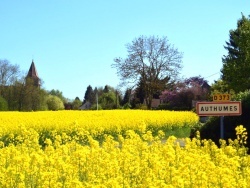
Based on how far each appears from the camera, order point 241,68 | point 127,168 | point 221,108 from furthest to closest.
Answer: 1. point 241,68
2. point 221,108
3. point 127,168

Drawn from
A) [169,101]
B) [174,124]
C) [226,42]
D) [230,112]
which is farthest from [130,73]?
[230,112]

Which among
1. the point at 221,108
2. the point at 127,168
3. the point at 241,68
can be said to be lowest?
the point at 127,168

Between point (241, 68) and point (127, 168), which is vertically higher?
point (241, 68)

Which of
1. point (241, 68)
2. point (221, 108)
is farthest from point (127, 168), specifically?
point (241, 68)

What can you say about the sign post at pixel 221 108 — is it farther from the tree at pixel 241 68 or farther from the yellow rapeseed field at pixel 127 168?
the tree at pixel 241 68

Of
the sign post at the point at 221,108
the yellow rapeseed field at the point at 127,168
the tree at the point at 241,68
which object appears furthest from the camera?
the tree at the point at 241,68

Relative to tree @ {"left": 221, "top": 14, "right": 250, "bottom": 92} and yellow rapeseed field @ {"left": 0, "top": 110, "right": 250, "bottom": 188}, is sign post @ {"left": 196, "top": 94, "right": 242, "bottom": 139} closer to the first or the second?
yellow rapeseed field @ {"left": 0, "top": 110, "right": 250, "bottom": 188}

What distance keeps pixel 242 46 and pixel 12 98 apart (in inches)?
1728

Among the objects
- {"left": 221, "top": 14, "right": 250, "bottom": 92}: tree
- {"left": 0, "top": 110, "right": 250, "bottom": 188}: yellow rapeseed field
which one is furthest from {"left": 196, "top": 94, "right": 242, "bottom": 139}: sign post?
{"left": 221, "top": 14, "right": 250, "bottom": 92}: tree

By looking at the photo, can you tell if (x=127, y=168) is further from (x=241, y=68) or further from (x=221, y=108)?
(x=241, y=68)

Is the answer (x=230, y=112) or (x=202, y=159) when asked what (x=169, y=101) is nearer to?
Result: (x=230, y=112)

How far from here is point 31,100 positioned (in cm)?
7394

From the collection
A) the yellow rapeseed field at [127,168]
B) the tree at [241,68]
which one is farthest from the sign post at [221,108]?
the tree at [241,68]

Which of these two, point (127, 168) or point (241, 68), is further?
point (241, 68)
